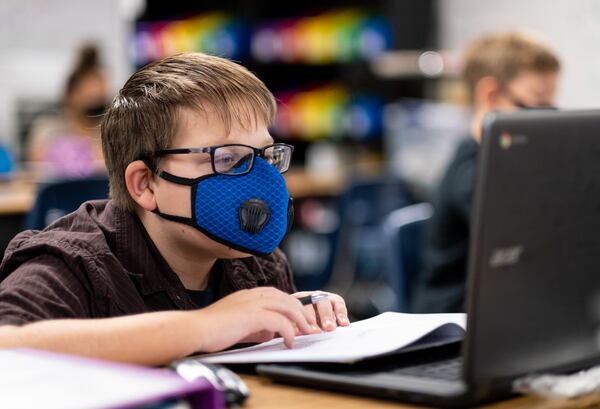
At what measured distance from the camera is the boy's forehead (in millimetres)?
1438

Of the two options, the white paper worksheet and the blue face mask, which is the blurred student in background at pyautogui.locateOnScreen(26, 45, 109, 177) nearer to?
the blue face mask

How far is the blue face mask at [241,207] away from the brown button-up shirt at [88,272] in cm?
7

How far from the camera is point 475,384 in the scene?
993 millimetres

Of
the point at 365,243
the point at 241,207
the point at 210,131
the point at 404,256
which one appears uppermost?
the point at 210,131

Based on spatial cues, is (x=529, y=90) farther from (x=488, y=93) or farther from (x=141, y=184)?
(x=141, y=184)

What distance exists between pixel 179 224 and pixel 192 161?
0.32 feet

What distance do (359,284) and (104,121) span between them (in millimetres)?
3550

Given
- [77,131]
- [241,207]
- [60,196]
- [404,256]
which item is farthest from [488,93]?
[77,131]

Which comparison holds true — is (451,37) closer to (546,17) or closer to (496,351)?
(546,17)

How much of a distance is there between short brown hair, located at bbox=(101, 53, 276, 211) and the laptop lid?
0.55 m

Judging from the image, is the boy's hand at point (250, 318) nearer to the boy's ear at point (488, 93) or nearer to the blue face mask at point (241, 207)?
the blue face mask at point (241, 207)

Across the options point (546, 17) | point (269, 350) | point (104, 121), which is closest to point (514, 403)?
point (269, 350)

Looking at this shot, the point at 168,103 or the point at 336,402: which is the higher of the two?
the point at 168,103

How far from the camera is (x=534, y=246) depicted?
1.02 meters
